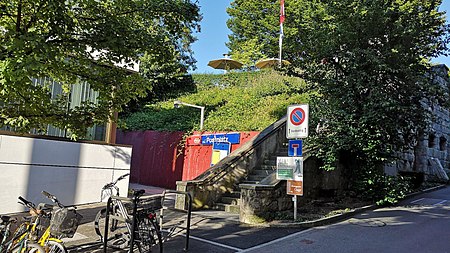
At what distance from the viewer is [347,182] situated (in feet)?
36.1

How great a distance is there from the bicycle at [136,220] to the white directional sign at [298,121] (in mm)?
3779

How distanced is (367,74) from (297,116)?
3699 millimetres

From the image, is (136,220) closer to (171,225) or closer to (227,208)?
(171,225)

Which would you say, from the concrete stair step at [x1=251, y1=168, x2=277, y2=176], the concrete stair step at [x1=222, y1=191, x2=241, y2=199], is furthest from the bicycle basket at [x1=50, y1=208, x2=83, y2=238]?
the concrete stair step at [x1=251, y1=168, x2=277, y2=176]

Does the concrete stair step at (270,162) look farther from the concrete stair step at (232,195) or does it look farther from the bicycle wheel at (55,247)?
the bicycle wheel at (55,247)

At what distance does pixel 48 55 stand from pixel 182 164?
10816 mm

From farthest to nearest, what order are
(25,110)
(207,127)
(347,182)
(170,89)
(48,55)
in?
(170,89) < (207,127) < (347,182) < (25,110) < (48,55)

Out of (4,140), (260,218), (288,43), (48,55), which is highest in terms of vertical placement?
(288,43)

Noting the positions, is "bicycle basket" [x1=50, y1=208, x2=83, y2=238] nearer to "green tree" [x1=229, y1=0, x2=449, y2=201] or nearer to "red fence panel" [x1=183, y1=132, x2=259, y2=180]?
"green tree" [x1=229, y1=0, x2=449, y2=201]

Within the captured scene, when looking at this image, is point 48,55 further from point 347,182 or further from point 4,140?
point 347,182

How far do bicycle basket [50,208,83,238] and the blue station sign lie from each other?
848 cm

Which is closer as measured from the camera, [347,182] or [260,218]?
[260,218]

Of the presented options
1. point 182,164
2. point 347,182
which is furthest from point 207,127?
point 347,182

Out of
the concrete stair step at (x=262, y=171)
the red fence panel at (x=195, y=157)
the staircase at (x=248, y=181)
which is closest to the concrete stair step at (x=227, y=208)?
the staircase at (x=248, y=181)
